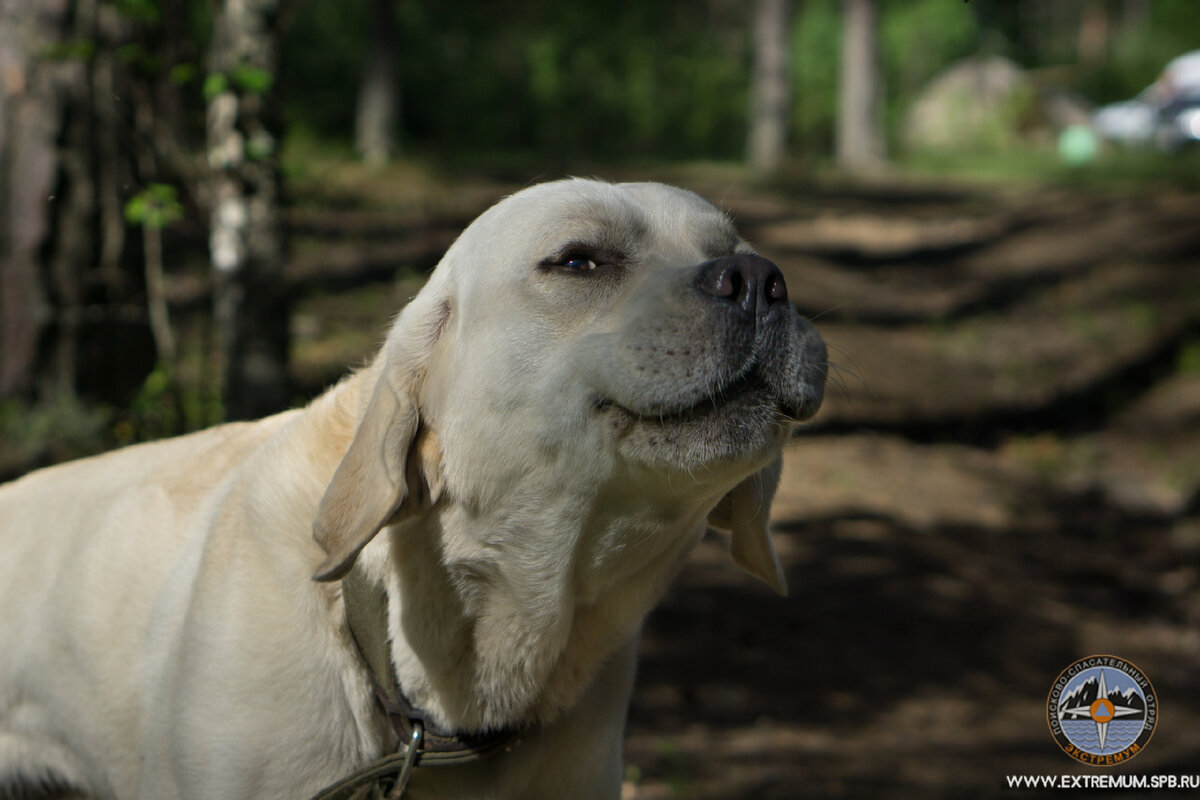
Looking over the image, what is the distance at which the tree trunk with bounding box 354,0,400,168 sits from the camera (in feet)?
55.3

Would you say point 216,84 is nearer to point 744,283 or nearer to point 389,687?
point 389,687

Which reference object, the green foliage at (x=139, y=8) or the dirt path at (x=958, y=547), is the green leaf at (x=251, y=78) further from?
the dirt path at (x=958, y=547)

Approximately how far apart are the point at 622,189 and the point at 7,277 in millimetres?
3730

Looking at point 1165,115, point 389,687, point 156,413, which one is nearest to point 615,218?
point 389,687

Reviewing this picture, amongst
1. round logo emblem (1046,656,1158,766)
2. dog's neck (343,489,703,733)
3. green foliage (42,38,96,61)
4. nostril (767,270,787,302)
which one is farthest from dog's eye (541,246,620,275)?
green foliage (42,38,96,61)

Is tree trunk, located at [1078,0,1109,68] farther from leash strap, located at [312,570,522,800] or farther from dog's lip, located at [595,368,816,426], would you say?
leash strap, located at [312,570,522,800]

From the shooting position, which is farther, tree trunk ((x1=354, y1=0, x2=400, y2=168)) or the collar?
tree trunk ((x1=354, y1=0, x2=400, y2=168))

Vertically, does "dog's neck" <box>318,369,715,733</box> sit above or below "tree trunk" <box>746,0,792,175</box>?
below

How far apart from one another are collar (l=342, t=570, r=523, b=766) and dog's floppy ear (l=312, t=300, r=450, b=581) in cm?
25

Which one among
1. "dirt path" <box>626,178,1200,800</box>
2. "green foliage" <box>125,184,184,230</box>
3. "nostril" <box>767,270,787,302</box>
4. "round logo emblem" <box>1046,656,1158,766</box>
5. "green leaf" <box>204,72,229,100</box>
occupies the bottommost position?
"dirt path" <box>626,178,1200,800</box>

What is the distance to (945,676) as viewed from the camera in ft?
17.3

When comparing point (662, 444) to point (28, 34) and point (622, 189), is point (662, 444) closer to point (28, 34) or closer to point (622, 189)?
point (622, 189)

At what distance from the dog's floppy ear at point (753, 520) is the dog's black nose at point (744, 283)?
52cm

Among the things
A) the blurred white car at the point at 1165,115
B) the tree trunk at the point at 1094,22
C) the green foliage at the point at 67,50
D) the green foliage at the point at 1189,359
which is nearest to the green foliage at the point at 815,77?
the blurred white car at the point at 1165,115
